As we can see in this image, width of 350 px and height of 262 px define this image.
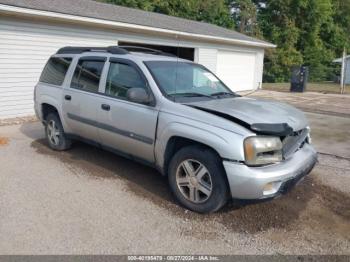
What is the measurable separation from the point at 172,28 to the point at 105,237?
12.3m

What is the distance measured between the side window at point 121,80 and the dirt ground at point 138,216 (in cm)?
126

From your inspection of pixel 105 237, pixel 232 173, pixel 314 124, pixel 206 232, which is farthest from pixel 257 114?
pixel 314 124

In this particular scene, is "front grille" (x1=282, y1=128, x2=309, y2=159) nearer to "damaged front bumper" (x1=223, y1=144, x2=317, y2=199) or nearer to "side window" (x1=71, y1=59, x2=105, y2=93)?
"damaged front bumper" (x1=223, y1=144, x2=317, y2=199)

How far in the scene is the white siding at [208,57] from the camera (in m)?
17.1

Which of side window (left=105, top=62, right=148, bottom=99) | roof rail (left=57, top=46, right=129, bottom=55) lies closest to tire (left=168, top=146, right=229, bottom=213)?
side window (left=105, top=62, right=148, bottom=99)

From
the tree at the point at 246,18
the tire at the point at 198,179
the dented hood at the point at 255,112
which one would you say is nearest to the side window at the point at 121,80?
the dented hood at the point at 255,112

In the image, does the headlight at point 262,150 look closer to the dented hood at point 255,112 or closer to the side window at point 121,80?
the dented hood at point 255,112

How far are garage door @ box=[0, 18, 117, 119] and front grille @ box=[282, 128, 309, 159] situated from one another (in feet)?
26.5

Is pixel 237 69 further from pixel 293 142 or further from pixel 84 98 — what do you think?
pixel 293 142

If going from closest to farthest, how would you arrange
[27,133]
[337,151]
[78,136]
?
[78,136] → [337,151] → [27,133]

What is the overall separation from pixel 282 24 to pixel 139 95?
36.8 m

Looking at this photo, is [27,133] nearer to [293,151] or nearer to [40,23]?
[40,23]

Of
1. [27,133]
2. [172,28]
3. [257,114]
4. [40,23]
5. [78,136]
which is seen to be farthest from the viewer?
[172,28]

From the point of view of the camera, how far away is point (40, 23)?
392 inches
